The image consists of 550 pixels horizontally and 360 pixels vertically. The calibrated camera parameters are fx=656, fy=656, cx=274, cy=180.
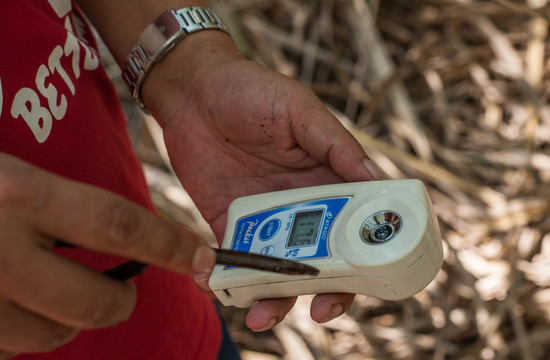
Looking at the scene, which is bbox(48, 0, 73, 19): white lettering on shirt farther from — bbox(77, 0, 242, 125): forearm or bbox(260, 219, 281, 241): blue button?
bbox(260, 219, 281, 241): blue button

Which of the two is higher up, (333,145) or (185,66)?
(185,66)

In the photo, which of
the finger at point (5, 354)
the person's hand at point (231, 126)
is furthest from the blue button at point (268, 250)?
the finger at point (5, 354)

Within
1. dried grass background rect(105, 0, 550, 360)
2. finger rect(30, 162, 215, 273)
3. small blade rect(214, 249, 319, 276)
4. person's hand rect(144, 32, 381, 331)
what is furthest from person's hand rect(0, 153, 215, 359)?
dried grass background rect(105, 0, 550, 360)

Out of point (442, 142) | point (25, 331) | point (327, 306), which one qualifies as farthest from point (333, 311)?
point (442, 142)

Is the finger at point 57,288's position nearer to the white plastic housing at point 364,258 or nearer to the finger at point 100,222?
the finger at point 100,222

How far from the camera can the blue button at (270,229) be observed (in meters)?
0.84

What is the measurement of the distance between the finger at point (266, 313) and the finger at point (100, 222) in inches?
12.6

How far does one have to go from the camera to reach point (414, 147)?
172cm

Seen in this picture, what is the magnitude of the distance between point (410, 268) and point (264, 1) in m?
1.49

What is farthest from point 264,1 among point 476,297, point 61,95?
point 61,95

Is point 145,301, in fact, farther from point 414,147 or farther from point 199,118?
point 414,147

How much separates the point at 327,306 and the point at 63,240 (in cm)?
39

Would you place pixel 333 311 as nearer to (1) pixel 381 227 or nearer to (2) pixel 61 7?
(1) pixel 381 227

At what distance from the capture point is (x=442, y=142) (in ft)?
5.93
